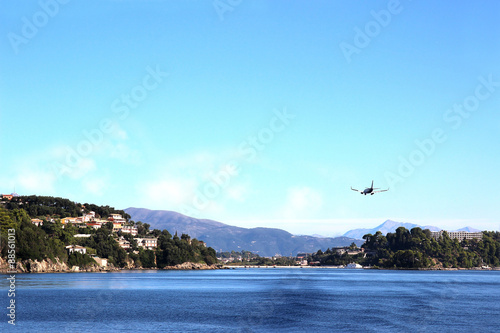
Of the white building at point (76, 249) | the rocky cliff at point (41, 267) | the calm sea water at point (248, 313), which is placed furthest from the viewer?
the white building at point (76, 249)

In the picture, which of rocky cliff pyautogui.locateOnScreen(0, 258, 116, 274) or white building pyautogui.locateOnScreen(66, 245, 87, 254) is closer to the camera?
rocky cliff pyautogui.locateOnScreen(0, 258, 116, 274)

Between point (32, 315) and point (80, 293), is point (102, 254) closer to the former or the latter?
point (80, 293)

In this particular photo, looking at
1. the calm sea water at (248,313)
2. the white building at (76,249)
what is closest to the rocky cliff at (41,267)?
the white building at (76,249)

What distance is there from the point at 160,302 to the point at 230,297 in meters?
12.7

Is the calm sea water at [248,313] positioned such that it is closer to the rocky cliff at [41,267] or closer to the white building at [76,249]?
the rocky cliff at [41,267]

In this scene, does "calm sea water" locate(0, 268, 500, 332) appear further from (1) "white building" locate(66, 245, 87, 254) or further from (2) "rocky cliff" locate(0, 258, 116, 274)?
(1) "white building" locate(66, 245, 87, 254)

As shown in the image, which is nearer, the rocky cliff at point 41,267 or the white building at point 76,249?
the rocky cliff at point 41,267

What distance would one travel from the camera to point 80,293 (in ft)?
278

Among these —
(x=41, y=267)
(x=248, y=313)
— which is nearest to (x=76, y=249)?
(x=41, y=267)

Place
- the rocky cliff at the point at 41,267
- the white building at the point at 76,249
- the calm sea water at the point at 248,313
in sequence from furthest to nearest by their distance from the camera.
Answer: the white building at the point at 76,249 → the rocky cliff at the point at 41,267 → the calm sea water at the point at 248,313

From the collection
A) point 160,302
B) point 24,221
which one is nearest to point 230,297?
point 160,302

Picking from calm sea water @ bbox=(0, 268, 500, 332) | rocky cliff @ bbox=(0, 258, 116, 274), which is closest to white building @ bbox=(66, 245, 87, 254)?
rocky cliff @ bbox=(0, 258, 116, 274)

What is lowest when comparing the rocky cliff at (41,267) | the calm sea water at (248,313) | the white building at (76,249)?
the calm sea water at (248,313)

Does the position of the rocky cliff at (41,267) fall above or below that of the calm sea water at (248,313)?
above
